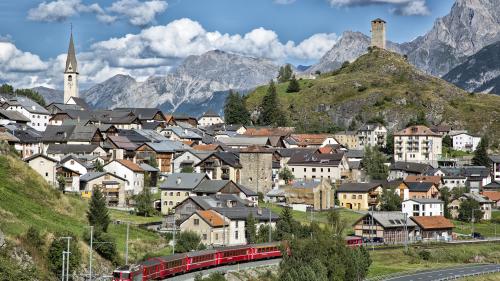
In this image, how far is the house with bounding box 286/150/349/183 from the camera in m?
116

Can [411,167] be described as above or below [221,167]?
above

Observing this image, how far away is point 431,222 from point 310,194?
50.6 feet

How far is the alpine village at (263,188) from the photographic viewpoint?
186 ft

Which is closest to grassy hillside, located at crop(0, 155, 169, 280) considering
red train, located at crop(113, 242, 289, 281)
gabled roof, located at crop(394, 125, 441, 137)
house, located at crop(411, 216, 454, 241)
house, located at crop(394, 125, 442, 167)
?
red train, located at crop(113, 242, 289, 281)

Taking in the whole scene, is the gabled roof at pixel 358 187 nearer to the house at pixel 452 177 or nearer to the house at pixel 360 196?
the house at pixel 360 196

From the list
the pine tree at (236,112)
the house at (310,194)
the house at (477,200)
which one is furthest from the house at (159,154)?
the pine tree at (236,112)

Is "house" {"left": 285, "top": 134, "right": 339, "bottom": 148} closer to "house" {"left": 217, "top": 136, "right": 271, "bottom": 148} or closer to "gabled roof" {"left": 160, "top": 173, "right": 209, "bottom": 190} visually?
"house" {"left": 217, "top": 136, "right": 271, "bottom": 148}

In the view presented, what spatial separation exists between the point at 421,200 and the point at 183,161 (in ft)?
109

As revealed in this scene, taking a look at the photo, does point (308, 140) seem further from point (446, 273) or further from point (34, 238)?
point (34, 238)

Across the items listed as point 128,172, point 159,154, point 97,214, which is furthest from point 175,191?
point 159,154

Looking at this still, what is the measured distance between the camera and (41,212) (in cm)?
5869

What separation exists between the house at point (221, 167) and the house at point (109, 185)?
50.1 feet

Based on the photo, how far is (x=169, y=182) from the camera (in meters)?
88.9

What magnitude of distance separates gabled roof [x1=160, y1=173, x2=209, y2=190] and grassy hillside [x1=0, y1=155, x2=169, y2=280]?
60.1 ft
